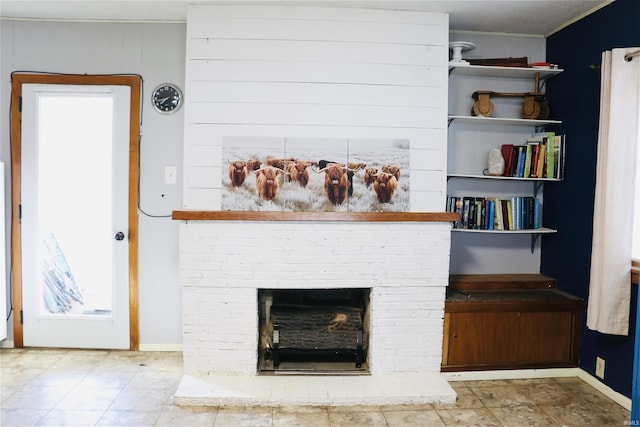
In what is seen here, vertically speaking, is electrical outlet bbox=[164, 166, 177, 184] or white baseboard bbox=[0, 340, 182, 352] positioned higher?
electrical outlet bbox=[164, 166, 177, 184]

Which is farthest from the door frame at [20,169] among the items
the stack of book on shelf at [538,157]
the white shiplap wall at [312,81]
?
the stack of book on shelf at [538,157]

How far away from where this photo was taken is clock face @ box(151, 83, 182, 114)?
3.51 metres

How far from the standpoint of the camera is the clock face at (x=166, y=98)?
3.51 metres

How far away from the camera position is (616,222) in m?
2.72

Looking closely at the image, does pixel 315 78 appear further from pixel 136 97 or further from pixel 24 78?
pixel 24 78

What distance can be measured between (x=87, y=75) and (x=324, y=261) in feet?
7.52

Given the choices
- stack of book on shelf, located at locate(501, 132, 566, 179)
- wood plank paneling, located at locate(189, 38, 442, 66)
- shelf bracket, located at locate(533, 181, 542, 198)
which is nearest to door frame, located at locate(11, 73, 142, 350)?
wood plank paneling, located at locate(189, 38, 442, 66)

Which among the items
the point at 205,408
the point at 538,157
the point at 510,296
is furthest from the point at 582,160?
the point at 205,408

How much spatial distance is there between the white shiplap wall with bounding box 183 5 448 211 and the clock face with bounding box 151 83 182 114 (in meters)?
0.52

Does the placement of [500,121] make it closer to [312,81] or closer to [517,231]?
[517,231]

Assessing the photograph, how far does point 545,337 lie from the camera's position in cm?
323

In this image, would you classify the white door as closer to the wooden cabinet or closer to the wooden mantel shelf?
the wooden mantel shelf

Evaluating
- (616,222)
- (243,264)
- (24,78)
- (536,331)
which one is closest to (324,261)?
(243,264)

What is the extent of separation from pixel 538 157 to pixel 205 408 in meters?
2.90
